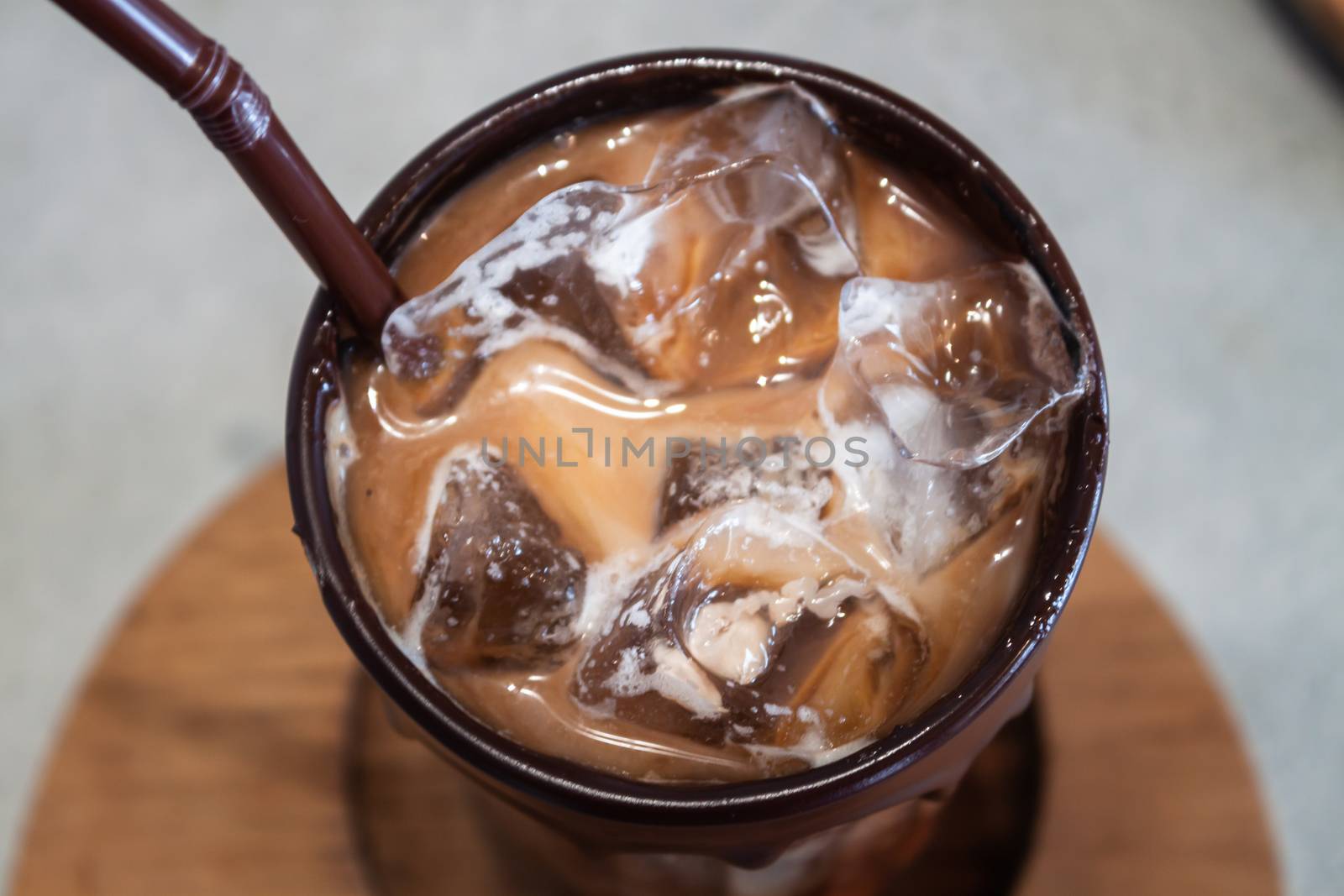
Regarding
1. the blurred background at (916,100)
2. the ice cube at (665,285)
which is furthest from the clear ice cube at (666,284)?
the blurred background at (916,100)

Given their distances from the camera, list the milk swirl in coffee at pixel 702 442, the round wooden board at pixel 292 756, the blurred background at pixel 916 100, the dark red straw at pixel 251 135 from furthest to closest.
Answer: the blurred background at pixel 916 100
the round wooden board at pixel 292 756
the milk swirl in coffee at pixel 702 442
the dark red straw at pixel 251 135

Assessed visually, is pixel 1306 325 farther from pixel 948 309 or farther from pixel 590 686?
pixel 590 686

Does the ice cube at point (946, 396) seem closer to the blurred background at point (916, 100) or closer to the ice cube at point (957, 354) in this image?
the ice cube at point (957, 354)

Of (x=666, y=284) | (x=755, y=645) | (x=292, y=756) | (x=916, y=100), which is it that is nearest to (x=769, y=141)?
(x=666, y=284)

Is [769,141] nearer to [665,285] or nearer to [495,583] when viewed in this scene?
[665,285]

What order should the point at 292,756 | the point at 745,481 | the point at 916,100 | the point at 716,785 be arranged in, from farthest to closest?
the point at 916,100 < the point at 292,756 < the point at 745,481 < the point at 716,785

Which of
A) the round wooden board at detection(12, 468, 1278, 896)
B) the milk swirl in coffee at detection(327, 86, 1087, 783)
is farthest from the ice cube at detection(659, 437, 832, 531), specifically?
the round wooden board at detection(12, 468, 1278, 896)
